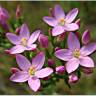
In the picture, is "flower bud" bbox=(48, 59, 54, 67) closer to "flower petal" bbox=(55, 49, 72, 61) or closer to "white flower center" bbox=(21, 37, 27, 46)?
"flower petal" bbox=(55, 49, 72, 61)

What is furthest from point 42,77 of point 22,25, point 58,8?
point 58,8

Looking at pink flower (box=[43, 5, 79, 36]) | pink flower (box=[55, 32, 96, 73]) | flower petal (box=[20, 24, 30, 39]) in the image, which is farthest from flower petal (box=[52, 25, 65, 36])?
flower petal (box=[20, 24, 30, 39])

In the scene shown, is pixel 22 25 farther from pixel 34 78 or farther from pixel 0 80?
pixel 0 80

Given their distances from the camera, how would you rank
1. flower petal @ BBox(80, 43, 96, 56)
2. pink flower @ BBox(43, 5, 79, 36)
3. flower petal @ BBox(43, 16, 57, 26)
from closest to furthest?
1. flower petal @ BBox(80, 43, 96, 56)
2. pink flower @ BBox(43, 5, 79, 36)
3. flower petal @ BBox(43, 16, 57, 26)

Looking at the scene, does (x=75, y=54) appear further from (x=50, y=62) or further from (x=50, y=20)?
(x=50, y=20)

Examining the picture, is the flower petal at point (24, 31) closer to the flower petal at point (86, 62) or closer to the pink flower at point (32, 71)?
the pink flower at point (32, 71)

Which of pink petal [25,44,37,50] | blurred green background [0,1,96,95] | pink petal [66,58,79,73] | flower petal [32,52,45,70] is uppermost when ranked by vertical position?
pink petal [25,44,37,50]

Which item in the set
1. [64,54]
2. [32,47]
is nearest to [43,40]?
[32,47]

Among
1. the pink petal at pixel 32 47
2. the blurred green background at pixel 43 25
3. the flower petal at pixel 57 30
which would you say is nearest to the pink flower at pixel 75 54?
the flower petal at pixel 57 30
